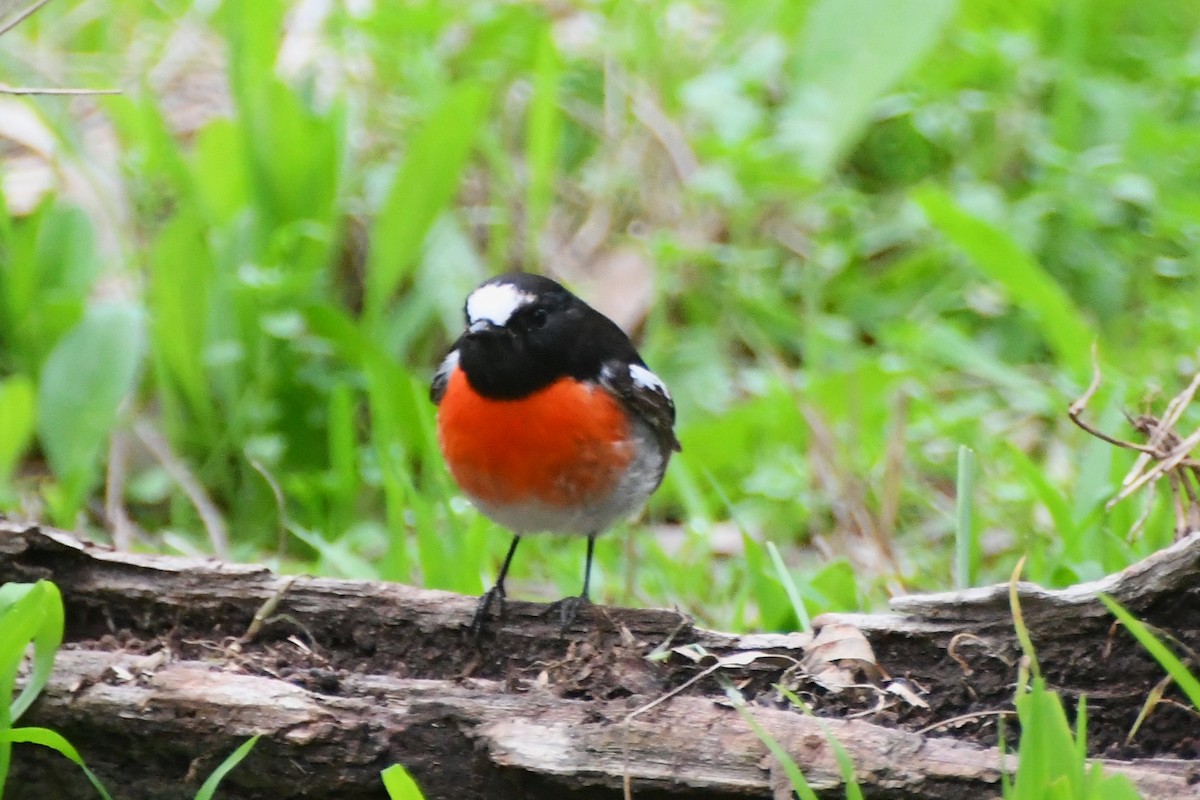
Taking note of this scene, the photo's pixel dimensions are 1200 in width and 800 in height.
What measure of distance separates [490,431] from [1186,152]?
3.07 m

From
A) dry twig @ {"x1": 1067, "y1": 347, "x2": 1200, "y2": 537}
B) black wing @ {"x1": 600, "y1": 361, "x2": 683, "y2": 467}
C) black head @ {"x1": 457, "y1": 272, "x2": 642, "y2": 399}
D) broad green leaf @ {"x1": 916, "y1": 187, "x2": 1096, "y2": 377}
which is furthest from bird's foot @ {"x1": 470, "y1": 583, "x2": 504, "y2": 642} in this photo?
broad green leaf @ {"x1": 916, "y1": 187, "x2": 1096, "y2": 377}

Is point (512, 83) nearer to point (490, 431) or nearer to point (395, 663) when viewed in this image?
point (490, 431)

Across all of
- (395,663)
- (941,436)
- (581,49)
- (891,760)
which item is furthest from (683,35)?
(891,760)

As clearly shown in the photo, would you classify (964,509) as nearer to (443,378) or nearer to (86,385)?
(443,378)

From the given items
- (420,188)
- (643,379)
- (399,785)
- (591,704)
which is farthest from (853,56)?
(399,785)

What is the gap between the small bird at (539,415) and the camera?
339 centimetres

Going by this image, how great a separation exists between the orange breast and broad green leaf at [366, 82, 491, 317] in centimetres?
162

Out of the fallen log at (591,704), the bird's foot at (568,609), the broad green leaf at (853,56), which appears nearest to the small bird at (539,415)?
the bird's foot at (568,609)

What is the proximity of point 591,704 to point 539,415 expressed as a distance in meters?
1.05

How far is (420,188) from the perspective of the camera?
16.4ft

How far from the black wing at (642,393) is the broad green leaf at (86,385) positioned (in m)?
→ 1.70

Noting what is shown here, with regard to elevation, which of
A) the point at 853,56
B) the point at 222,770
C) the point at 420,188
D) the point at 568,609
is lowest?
the point at 222,770

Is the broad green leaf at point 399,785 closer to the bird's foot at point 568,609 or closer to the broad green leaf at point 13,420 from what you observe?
the bird's foot at point 568,609

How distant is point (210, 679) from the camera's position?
255 centimetres
